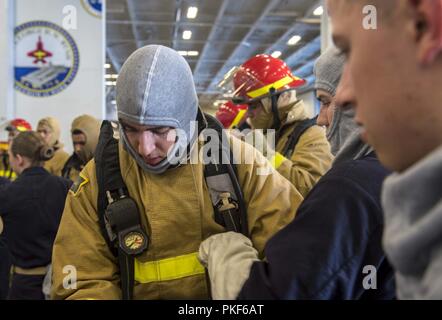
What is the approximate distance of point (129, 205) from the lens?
146 cm

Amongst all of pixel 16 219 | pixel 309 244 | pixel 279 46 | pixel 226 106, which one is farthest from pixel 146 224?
pixel 279 46

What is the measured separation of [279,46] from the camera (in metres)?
13.2

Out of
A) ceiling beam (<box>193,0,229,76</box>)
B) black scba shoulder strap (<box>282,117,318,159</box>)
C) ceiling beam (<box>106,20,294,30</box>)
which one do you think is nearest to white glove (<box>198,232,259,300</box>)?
black scba shoulder strap (<box>282,117,318,159</box>)

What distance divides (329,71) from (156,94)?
23.0 inches

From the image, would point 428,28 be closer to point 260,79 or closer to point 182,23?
point 260,79

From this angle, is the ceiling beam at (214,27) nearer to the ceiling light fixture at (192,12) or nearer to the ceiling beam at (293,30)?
the ceiling light fixture at (192,12)

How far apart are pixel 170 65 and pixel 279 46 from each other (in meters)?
12.2

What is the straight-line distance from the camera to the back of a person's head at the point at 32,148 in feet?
10.8

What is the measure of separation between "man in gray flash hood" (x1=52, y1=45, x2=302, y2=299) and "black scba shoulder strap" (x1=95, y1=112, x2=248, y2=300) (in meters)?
0.02

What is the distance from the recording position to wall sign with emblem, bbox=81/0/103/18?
6.39m

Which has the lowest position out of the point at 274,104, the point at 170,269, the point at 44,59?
the point at 170,269

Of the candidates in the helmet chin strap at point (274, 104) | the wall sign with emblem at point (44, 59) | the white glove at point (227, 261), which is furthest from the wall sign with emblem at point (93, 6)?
the white glove at point (227, 261)

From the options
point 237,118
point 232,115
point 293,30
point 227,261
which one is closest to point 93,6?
point 232,115

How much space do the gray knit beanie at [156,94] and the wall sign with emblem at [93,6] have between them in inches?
214
